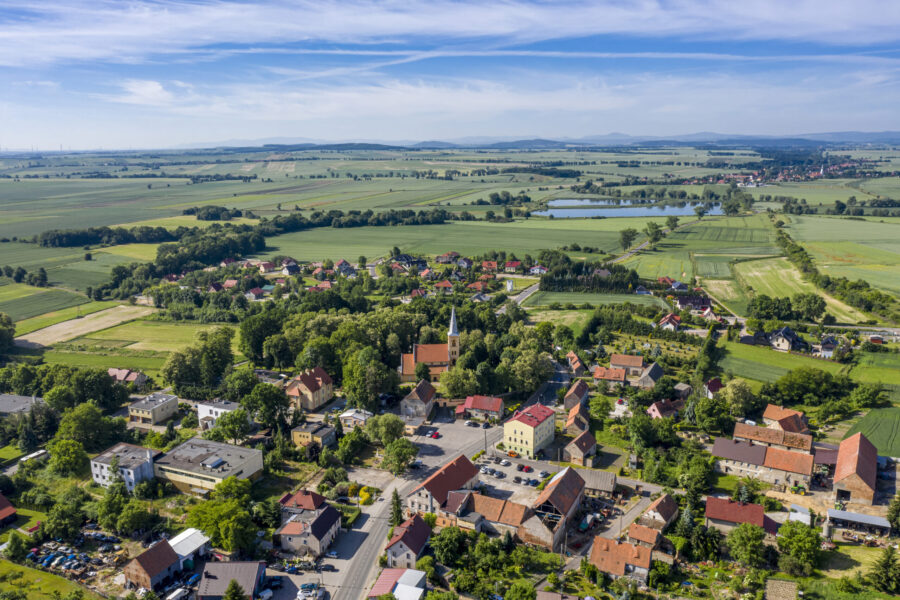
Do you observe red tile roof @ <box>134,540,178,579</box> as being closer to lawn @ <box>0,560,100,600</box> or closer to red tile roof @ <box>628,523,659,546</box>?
lawn @ <box>0,560,100,600</box>

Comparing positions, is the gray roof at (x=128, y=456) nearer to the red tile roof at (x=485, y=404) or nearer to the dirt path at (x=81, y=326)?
the red tile roof at (x=485, y=404)

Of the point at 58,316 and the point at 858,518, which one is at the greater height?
the point at 58,316

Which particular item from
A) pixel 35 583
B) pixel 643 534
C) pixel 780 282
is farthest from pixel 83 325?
pixel 780 282

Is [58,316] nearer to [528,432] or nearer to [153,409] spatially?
[153,409]

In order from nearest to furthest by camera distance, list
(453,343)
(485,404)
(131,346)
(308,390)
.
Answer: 1. (485,404)
2. (308,390)
3. (453,343)
4. (131,346)

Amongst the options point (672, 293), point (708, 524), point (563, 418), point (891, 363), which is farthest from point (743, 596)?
point (672, 293)

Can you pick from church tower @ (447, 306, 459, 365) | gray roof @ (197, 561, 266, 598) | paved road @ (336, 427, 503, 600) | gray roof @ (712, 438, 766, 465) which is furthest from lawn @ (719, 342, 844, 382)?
gray roof @ (197, 561, 266, 598)

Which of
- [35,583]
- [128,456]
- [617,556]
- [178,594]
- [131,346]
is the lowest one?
[178,594]
